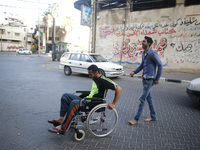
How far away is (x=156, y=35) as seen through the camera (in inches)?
575

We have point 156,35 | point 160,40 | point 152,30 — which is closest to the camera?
point 160,40

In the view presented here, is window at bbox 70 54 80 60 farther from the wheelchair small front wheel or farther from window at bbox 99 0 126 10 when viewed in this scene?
window at bbox 99 0 126 10

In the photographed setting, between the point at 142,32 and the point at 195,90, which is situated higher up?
the point at 142,32

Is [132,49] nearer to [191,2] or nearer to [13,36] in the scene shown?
[191,2]

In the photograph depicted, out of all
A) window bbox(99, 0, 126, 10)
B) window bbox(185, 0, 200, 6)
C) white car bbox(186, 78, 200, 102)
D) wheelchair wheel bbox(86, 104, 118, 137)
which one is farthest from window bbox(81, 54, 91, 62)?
window bbox(185, 0, 200, 6)

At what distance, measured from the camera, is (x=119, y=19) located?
16.8 metres

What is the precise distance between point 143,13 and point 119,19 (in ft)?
8.23

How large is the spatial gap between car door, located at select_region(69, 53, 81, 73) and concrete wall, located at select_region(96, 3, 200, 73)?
6.67 metres

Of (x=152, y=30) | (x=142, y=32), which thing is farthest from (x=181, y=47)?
(x=142, y=32)

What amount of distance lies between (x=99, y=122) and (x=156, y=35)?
41.9 ft

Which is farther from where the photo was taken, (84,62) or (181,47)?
(181,47)

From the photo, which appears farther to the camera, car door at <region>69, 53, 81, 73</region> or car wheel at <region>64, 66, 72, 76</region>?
car wheel at <region>64, 66, 72, 76</region>

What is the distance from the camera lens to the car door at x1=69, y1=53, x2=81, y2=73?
35.9 feet

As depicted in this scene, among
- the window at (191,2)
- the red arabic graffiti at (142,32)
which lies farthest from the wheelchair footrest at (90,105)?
the window at (191,2)
